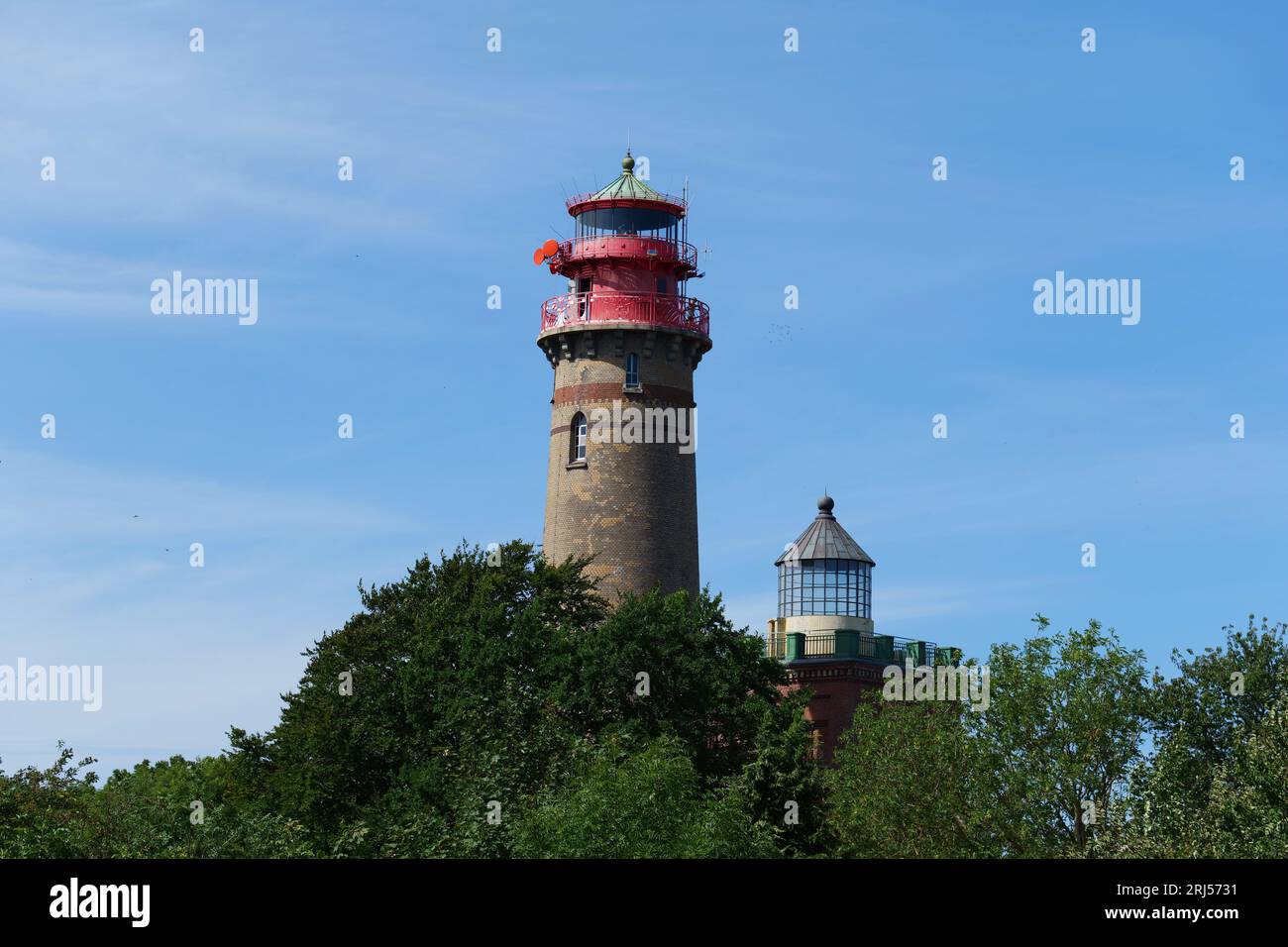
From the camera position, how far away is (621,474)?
6994cm

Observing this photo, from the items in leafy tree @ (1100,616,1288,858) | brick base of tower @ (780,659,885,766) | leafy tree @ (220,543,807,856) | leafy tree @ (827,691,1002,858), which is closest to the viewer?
leafy tree @ (1100,616,1288,858)

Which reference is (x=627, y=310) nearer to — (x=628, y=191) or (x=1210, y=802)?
(x=628, y=191)

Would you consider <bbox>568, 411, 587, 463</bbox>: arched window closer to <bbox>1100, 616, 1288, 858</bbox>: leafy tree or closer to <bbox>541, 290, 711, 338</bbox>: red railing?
<bbox>541, 290, 711, 338</bbox>: red railing

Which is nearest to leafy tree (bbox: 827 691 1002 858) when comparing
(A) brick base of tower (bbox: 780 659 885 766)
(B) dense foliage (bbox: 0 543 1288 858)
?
(B) dense foliage (bbox: 0 543 1288 858)

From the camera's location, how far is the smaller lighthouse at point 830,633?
8338cm

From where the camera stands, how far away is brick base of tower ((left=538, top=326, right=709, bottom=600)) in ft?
228

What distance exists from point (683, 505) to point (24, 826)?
29.7 metres

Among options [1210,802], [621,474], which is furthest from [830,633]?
[1210,802]

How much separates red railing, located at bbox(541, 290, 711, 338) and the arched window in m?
3.71

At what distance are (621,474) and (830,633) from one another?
19226 mm

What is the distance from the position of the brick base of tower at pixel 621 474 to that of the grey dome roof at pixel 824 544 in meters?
17.0

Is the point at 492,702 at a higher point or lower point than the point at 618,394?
lower
